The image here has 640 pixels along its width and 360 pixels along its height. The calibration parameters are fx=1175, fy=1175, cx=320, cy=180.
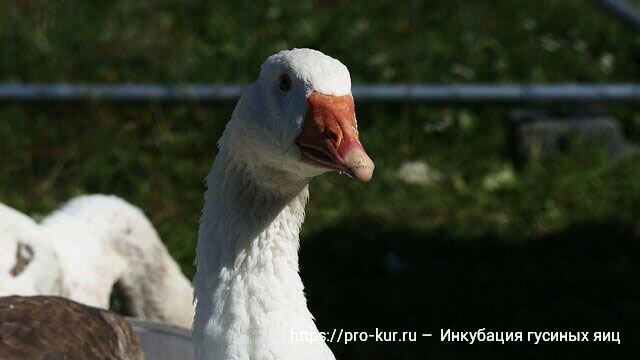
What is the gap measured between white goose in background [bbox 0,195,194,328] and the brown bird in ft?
2.51

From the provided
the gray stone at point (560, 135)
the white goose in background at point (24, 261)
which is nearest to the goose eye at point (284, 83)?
the white goose in background at point (24, 261)

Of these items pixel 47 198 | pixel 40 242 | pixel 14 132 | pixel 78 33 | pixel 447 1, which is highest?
pixel 447 1

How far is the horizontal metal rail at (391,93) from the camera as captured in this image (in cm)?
596

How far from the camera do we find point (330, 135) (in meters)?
2.46

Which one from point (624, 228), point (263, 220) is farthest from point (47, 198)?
point (263, 220)

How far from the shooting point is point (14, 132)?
240 inches

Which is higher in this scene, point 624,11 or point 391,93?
point 624,11

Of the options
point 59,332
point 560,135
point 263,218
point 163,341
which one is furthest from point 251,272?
point 560,135

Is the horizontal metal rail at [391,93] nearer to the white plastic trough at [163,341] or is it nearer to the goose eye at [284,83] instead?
the white plastic trough at [163,341]

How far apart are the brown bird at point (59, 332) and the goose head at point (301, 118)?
86cm

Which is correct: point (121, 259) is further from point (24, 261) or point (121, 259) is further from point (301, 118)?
point (301, 118)

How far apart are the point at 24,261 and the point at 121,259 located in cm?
63

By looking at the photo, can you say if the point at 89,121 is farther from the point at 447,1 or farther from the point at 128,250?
the point at 447,1

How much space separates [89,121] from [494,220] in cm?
216
